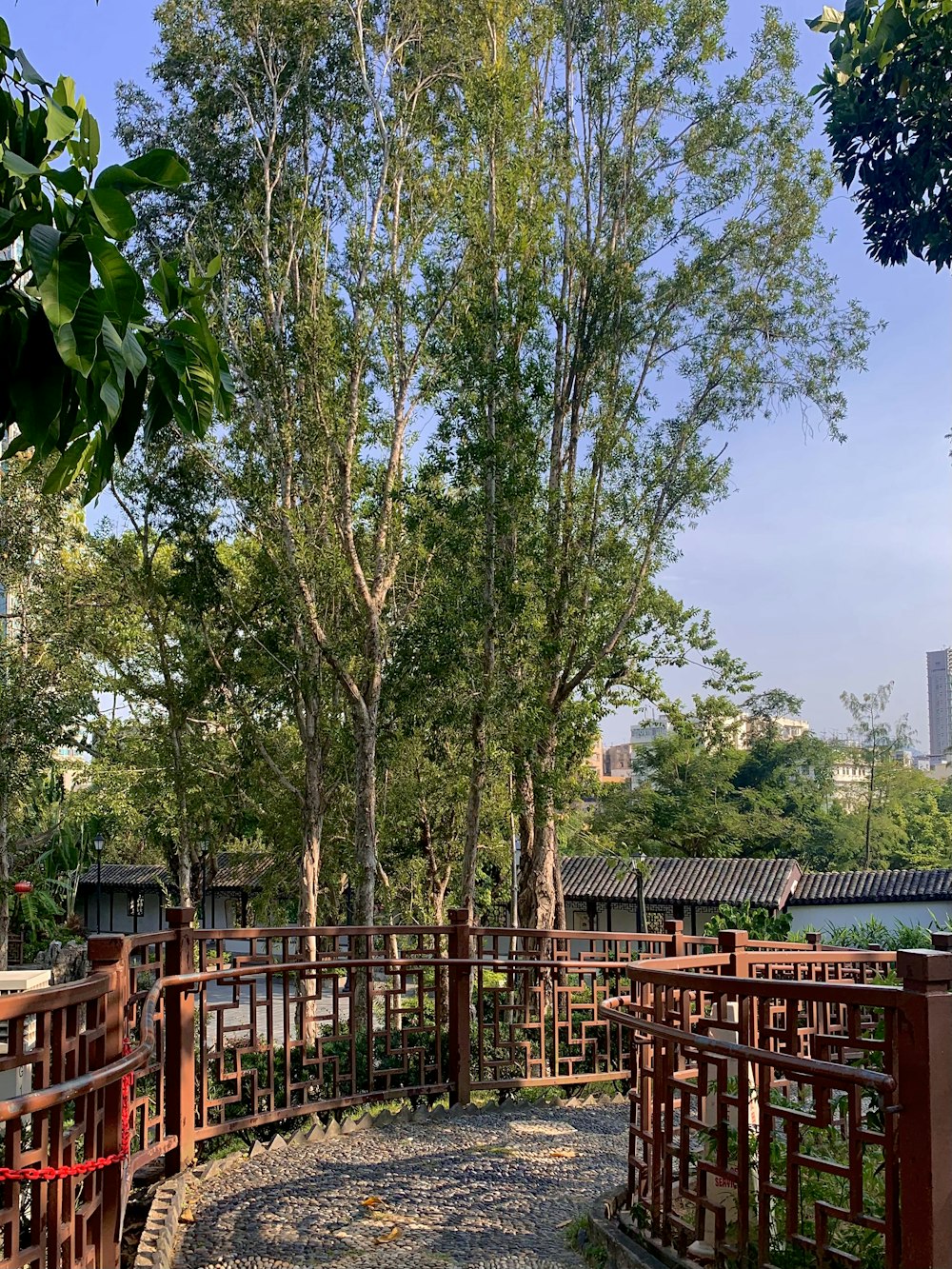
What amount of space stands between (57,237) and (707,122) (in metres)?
13.5

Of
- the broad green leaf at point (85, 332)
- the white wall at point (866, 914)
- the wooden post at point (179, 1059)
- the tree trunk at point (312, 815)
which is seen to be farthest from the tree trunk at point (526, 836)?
the broad green leaf at point (85, 332)

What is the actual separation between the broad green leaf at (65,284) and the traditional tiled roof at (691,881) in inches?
813

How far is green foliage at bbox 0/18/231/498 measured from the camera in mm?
1966

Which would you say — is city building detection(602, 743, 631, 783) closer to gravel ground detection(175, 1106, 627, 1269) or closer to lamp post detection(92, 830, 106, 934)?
lamp post detection(92, 830, 106, 934)

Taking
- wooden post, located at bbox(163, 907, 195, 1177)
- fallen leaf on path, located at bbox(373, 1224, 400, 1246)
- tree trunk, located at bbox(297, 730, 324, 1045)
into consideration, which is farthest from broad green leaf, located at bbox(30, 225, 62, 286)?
tree trunk, located at bbox(297, 730, 324, 1045)

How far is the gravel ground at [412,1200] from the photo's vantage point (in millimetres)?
4203

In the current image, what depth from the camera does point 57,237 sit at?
1.94 metres

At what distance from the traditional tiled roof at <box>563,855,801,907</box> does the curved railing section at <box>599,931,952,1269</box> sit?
1769 centimetres

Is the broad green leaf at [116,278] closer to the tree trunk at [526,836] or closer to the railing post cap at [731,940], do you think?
the railing post cap at [731,940]

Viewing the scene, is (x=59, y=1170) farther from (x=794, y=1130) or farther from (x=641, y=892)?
(x=641, y=892)

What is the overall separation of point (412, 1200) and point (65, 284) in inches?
169

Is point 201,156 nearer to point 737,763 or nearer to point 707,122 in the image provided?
point 707,122

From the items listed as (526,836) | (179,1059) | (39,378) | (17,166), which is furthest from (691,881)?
(17,166)

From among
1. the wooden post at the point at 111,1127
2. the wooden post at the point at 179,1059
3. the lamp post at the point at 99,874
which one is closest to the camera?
the wooden post at the point at 111,1127
